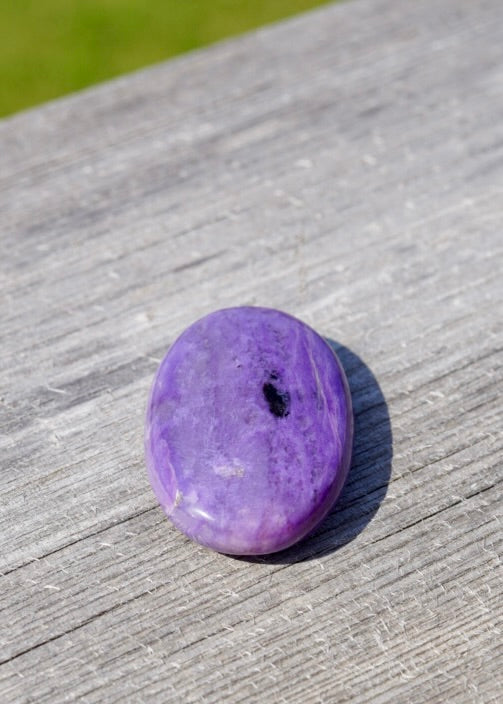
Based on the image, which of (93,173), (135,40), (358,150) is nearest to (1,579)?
(93,173)

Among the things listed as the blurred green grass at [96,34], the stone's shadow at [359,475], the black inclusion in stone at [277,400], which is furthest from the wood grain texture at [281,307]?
the blurred green grass at [96,34]

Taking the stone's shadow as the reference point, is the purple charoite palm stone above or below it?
above

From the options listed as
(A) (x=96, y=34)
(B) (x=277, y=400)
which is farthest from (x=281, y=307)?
(A) (x=96, y=34)

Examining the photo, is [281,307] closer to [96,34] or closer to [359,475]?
[359,475]

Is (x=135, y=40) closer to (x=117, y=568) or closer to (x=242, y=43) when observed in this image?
(x=242, y=43)

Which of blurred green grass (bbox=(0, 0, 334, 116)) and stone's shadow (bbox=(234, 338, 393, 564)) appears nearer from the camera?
stone's shadow (bbox=(234, 338, 393, 564))

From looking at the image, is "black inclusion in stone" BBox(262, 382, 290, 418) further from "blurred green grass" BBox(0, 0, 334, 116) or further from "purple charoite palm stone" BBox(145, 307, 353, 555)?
"blurred green grass" BBox(0, 0, 334, 116)

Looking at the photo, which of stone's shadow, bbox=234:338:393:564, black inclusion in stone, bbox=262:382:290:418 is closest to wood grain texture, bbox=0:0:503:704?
stone's shadow, bbox=234:338:393:564
